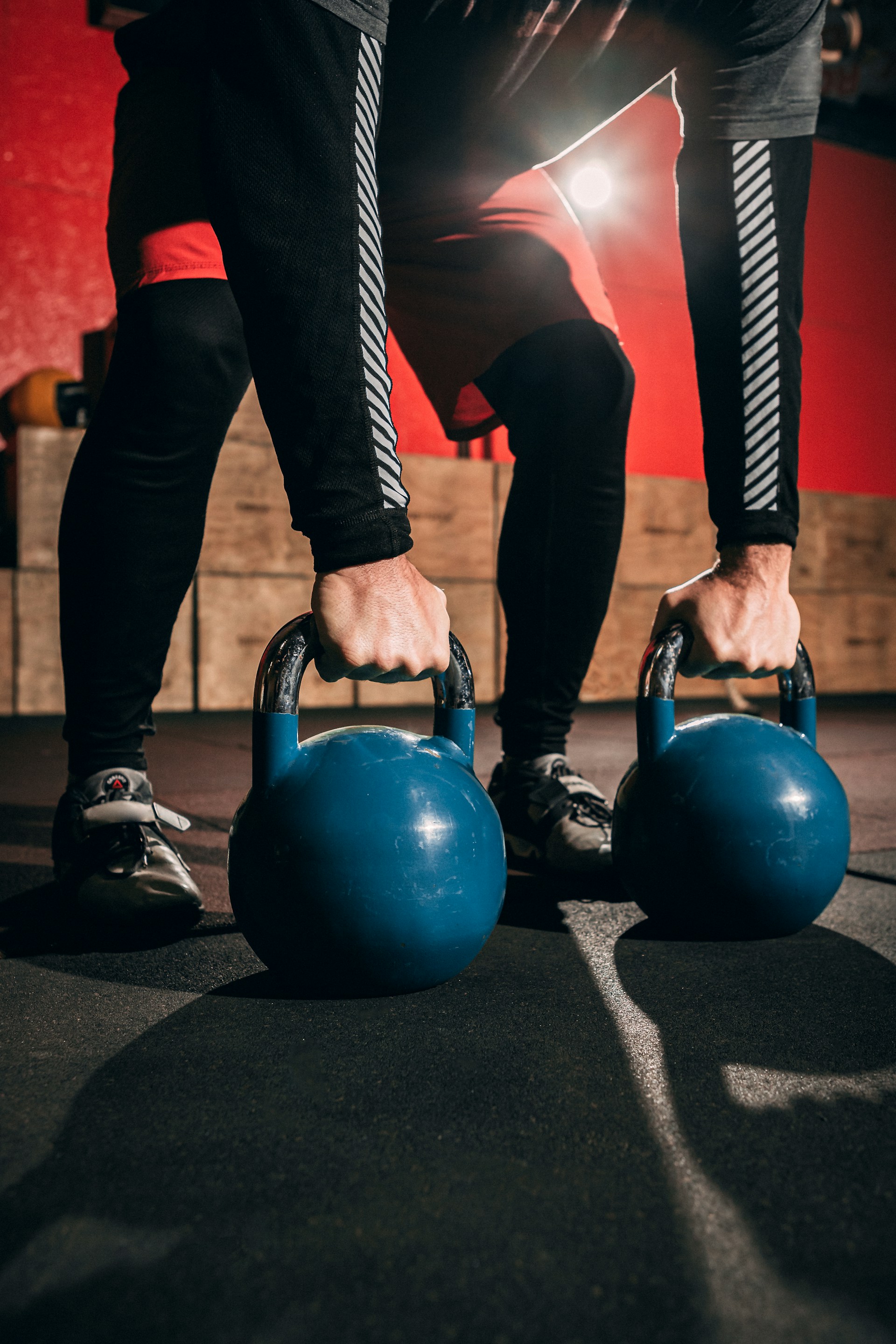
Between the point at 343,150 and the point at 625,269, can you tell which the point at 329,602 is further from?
the point at 625,269

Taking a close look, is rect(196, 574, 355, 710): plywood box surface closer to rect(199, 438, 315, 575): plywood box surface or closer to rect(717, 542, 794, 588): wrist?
rect(199, 438, 315, 575): plywood box surface

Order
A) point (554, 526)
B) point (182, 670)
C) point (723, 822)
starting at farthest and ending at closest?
point (182, 670) → point (554, 526) → point (723, 822)

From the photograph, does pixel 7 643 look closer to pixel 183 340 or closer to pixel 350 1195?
pixel 183 340

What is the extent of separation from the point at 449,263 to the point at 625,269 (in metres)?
4.77

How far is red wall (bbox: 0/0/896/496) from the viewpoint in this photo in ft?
14.5

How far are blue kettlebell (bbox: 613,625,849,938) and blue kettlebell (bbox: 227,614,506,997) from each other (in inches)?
7.8

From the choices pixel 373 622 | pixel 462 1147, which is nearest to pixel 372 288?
pixel 373 622

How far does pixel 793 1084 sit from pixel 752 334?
0.72 m

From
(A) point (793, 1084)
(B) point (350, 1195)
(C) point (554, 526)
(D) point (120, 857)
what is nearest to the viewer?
(B) point (350, 1195)

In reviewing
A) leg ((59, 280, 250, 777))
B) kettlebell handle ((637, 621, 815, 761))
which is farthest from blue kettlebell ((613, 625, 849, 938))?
leg ((59, 280, 250, 777))

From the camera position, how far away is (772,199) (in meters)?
1.00

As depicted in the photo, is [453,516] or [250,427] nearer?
[250,427]

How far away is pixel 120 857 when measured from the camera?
1.00 m

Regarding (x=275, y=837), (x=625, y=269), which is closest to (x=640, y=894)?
(x=275, y=837)
